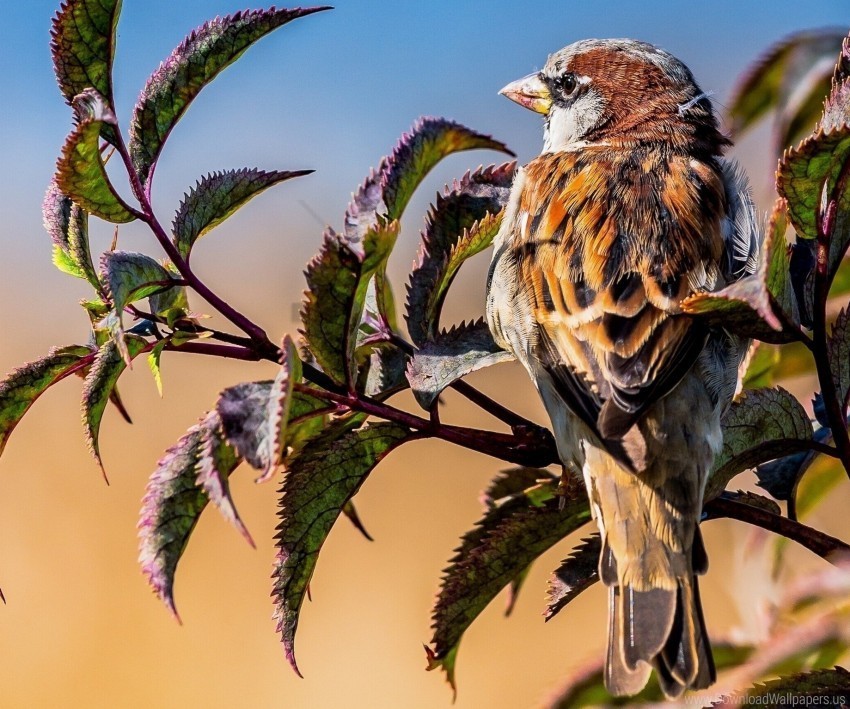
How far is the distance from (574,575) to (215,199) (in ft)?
2.27

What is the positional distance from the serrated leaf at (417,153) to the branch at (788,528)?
0.59 meters

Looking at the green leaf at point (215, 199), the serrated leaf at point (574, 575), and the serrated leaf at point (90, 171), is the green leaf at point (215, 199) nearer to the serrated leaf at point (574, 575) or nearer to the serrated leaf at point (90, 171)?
the serrated leaf at point (90, 171)

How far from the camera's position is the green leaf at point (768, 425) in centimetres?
134

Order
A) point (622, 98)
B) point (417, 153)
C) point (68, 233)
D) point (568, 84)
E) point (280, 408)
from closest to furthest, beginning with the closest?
point (280, 408) → point (68, 233) → point (417, 153) → point (622, 98) → point (568, 84)

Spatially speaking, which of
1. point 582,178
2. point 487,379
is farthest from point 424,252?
point 487,379

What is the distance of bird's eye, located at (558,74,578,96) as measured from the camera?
2502mm

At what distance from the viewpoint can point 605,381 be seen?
62.3 inches

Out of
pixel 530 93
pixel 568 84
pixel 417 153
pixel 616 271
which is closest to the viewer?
pixel 417 153

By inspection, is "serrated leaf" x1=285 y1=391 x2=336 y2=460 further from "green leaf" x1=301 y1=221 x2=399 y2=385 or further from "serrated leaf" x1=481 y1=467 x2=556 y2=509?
"serrated leaf" x1=481 y1=467 x2=556 y2=509

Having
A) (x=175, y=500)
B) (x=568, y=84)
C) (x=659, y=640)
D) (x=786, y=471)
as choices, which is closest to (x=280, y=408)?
(x=175, y=500)

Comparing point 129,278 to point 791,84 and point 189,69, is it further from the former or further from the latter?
point 791,84

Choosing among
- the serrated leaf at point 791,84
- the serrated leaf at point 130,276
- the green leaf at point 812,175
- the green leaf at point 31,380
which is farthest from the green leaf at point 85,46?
the serrated leaf at point 791,84

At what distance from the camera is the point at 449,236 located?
1.57 meters

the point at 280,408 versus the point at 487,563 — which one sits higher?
the point at 280,408
